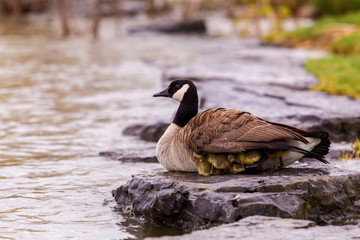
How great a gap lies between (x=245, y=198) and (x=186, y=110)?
52.6 inches

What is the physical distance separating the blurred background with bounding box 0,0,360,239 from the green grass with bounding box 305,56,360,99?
23 mm

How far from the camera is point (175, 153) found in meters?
6.02

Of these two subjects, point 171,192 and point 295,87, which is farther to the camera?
point 295,87

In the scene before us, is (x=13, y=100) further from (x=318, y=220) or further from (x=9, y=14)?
(x=9, y=14)

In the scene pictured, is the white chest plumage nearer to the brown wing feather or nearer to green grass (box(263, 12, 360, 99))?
the brown wing feather

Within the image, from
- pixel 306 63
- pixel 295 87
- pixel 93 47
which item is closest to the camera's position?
pixel 295 87

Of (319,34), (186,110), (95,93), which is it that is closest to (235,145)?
(186,110)

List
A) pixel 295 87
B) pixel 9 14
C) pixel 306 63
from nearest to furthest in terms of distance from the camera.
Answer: pixel 295 87
pixel 306 63
pixel 9 14

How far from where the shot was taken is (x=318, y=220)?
5.37 m

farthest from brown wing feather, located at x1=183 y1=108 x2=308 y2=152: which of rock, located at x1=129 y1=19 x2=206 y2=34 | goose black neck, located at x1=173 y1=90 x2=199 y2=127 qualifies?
rock, located at x1=129 y1=19 x2=206 y2=34

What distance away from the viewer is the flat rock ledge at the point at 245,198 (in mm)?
5227

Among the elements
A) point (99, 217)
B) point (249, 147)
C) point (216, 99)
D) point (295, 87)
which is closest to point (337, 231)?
point (249, 147)

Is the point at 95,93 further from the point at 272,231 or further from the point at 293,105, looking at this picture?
the point at 272,231

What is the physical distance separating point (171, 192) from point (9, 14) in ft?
123
